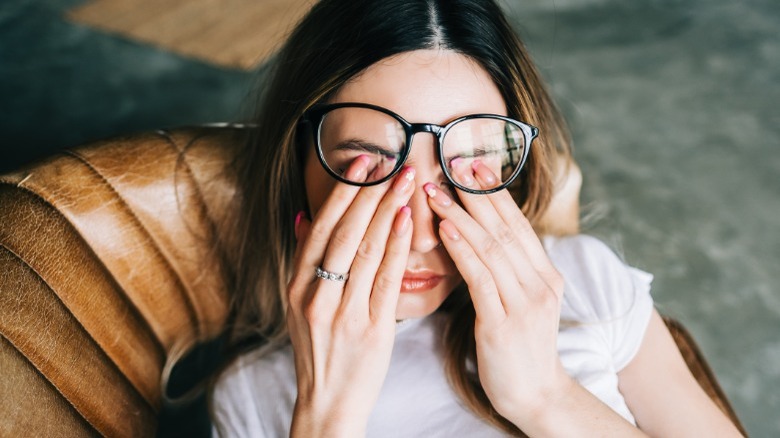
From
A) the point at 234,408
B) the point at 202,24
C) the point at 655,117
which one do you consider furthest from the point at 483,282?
the point at 202,24

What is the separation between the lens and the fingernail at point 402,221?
39.5 inches

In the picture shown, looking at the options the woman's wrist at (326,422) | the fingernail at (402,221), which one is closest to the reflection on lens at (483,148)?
the fingernail at (402,221)

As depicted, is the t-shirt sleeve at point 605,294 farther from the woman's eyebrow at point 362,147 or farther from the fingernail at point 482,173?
the woman's eyebrow at point 362,147

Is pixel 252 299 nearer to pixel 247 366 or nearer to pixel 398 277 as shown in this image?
pixel 247 366

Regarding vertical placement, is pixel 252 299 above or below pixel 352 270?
below

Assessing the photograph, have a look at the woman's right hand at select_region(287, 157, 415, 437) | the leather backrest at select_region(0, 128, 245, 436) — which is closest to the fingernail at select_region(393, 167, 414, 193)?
the woman's right hand at select_region(287, 157, 415, 437)

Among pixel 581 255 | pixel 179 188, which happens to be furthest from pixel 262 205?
pixel 581 255

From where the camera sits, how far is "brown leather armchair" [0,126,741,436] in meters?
1.01

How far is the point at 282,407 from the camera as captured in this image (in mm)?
1260

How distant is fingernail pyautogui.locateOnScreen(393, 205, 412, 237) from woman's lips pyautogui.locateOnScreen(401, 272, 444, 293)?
15 centimetres

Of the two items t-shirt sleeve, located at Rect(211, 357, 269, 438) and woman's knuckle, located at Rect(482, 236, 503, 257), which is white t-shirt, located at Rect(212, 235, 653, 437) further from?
woman's knuckle, located at Rect(482, 236, 503, 257)

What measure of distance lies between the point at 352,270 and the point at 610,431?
502 mm

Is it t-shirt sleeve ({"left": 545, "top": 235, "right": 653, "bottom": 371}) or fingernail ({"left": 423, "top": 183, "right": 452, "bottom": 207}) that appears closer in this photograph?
fingernail ({"left": 423, "top": 183, "right": 452, "bottom": 207})

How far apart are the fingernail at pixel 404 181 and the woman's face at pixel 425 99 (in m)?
0.03
